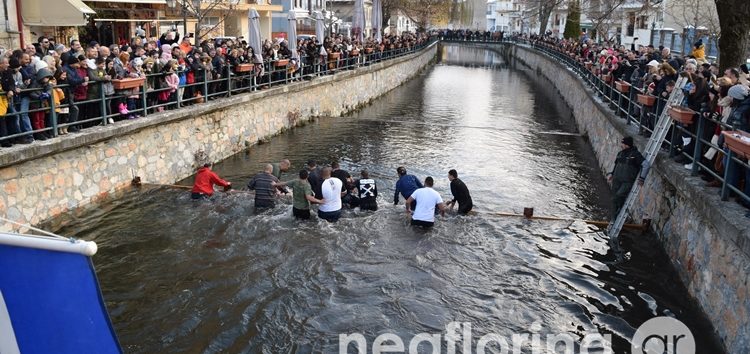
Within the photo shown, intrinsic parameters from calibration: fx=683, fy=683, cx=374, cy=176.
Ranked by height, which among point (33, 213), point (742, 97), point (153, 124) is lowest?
point (33, 213)

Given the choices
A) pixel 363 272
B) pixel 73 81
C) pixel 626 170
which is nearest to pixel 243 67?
pixel 73 81

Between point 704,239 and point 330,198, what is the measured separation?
6.05 m

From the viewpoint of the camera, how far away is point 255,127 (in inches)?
777

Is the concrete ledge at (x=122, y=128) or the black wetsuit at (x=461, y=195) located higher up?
the concrete ledge at (x=122, y=128)

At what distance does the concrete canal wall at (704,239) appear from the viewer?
24.3ft

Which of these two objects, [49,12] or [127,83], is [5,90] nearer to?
[127,83]

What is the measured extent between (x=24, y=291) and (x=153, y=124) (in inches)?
417

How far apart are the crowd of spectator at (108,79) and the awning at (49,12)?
113 inches

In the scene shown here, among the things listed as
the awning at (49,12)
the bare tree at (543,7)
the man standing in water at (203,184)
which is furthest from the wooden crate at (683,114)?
the bare tree at (543,7)

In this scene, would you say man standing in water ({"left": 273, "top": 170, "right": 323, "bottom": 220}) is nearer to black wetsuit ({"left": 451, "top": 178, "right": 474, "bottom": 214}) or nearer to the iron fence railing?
black wetsuit ({"left": 451, "top": 178, "right": 474, "bottom": 214})

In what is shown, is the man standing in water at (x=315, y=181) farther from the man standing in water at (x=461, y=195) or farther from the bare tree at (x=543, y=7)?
the bare tree at (x=543, y=7)

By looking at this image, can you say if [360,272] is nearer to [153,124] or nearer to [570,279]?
[570,279]

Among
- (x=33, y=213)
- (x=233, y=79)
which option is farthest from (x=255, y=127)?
(x=33, y=213)

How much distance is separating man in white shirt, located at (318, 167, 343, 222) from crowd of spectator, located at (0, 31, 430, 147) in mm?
4385
